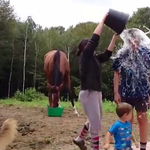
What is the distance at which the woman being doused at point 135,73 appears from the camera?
493cm

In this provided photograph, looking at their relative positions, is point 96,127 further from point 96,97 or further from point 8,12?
point 8,12

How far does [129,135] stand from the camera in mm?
4234

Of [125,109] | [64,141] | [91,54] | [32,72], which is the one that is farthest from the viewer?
[32,72]

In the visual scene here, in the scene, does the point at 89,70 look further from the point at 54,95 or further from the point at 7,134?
the point at 54,95

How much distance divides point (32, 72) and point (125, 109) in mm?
29741

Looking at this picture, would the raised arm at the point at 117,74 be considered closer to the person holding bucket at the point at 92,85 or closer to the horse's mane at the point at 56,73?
the person holding bucket at the point at 92,85

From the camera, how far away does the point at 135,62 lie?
4.96 metres

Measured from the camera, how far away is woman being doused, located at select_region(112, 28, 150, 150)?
16.2 feet

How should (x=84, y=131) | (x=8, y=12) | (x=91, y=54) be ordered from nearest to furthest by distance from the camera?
(x=91, y=54), (x=84, y=131), (x=8, y=12)

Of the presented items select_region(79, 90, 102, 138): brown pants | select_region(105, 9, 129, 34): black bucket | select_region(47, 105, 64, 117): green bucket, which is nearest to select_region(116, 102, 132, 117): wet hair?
select_region(79, 90, 102, 138): brown pants

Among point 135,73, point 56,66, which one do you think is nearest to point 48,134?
point 135,73

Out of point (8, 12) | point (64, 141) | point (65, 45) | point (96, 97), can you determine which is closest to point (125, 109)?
point (96, 97)

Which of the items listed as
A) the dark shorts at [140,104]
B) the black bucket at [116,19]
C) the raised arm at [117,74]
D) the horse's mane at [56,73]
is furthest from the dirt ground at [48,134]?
the black bucket at [116,19]

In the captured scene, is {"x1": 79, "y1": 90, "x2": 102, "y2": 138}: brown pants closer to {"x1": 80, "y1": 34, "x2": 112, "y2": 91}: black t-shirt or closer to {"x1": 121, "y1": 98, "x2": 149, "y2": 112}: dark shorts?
{"x1": 80, "y1": 34, "x2": 112, "y2": 91}: black t-shirt
